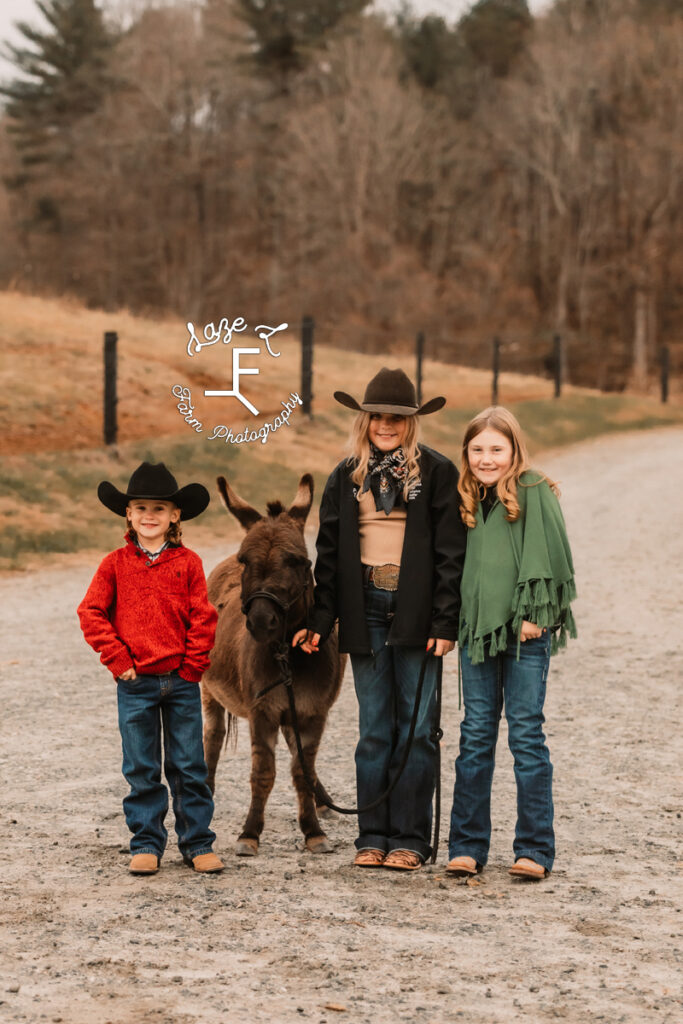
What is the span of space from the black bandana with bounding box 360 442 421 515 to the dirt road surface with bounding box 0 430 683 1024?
1469mm

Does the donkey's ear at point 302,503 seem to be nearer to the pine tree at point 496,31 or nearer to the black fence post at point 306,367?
the black fence post at point 306,367

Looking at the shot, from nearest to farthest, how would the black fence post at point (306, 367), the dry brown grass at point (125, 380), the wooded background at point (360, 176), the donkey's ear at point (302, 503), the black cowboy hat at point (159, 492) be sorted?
the black cowboy hat at point (159, 492)
the donkey's ear at point (302, 503)
the dry brown grass at point (125, 380)
the black fence post at point (306, 367)
the wooded background at point (360, 176)

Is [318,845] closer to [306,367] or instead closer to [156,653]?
[156,653]

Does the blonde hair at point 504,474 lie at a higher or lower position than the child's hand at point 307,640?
higher

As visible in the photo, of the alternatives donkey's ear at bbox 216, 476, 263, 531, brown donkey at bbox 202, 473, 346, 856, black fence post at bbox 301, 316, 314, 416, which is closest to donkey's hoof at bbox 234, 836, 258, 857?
brown donkey at bbox 202, 473, 346, 856

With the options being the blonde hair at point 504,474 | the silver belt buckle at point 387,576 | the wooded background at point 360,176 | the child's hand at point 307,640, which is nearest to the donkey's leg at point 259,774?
the child's hand at point 307,640

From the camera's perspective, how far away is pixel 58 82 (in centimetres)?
5003

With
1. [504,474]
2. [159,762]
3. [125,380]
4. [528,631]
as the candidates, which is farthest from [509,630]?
[125,380]

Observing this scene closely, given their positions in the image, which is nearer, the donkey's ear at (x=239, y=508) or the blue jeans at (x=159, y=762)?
the blue jeans at (x=159, y=762)

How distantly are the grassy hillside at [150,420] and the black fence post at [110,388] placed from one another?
30 centimetres

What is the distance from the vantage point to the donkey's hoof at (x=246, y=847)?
4.95 meters

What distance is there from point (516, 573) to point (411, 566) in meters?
0.42

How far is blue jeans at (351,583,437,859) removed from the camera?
4980mm

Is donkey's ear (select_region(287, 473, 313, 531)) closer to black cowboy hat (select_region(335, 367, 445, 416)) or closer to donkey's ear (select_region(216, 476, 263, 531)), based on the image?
donkey's ear (select_region(216, 476, 263, 531))
